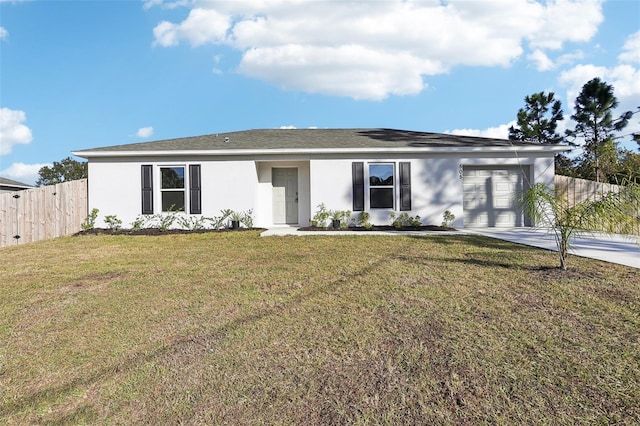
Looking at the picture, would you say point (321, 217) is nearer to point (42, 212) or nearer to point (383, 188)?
point (383, 188)

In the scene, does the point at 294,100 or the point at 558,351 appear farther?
the point at 294,100

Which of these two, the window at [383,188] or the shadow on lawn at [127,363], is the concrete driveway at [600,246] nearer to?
the window at [383,188]

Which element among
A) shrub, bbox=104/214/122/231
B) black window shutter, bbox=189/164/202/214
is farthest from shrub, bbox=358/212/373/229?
shrub, bbox=104/214/122/231

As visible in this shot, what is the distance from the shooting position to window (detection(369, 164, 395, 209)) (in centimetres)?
1098

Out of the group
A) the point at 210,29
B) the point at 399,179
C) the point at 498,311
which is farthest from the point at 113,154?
the point at 498,311

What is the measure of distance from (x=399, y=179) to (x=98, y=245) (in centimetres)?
893

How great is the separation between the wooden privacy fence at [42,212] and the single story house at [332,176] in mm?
516

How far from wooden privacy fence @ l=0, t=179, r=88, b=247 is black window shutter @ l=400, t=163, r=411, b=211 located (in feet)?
35.0

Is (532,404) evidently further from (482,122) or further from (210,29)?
(482,122)

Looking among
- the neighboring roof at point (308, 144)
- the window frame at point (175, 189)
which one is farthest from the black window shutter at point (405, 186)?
the window frame at point (175, 189)

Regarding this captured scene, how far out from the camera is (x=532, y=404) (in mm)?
1974

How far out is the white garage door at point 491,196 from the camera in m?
11.2

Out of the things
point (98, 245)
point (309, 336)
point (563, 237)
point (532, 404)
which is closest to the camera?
point (532, 404)

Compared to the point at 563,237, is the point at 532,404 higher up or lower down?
lower down
